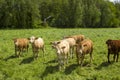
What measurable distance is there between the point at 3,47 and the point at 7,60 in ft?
13.3

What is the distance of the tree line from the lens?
192ft

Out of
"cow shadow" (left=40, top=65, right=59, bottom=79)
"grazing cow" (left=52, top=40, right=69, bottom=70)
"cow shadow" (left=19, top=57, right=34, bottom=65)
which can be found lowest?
"cow shadow" (left=40, top=65, right=59, bottom=79)

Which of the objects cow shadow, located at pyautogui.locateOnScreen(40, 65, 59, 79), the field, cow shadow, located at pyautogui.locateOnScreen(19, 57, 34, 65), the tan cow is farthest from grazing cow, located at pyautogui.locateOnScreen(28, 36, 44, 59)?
cow shadow, located at pyautogui.locateOnScreen(40, 65, 59, 79)

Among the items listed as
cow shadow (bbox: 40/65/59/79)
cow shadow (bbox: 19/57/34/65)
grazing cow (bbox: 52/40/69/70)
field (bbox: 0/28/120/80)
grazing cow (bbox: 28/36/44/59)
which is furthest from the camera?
grazing cow (bbox: 28/36/44/59)

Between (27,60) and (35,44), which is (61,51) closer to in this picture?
(35,44)

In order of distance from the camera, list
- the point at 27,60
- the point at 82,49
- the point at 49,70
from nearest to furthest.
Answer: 1. the point at 82,49
2. the point at 49,70
3. the point at 27,60

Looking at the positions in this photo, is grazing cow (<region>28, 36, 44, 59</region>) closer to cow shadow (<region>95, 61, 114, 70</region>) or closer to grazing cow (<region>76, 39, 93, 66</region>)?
grazing cow (<region>76, 39, 93, 66</region>)

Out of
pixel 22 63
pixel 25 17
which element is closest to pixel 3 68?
pixel 22 63

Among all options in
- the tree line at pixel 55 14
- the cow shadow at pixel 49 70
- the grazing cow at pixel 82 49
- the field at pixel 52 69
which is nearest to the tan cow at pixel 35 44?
the field at pixel 52 69

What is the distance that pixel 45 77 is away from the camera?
39.8 ft

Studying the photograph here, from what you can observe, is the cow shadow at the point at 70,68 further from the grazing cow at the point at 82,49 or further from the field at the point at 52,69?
the grazing cow at the point at 82,49

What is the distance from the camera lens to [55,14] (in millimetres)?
71688

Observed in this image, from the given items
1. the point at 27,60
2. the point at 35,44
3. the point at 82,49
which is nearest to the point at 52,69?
the point at 82,49

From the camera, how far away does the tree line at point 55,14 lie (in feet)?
192
